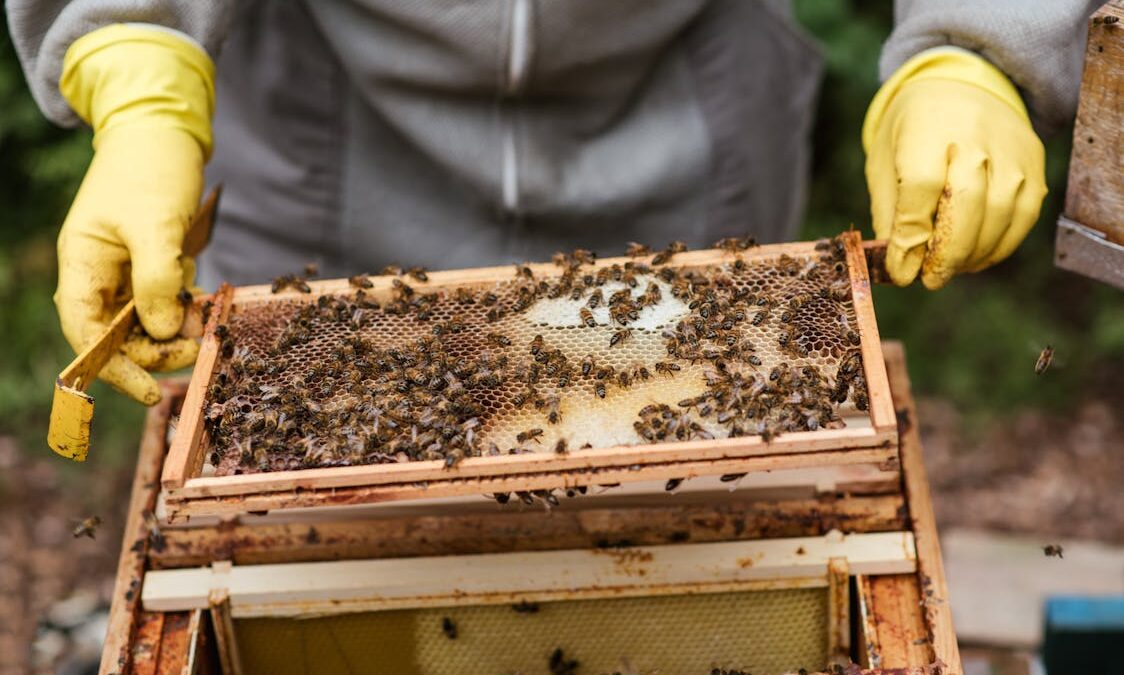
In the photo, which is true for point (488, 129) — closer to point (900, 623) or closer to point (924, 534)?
point (924, 534)

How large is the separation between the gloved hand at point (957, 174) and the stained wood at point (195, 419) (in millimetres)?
1870

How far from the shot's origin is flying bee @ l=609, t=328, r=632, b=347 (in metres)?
2.83

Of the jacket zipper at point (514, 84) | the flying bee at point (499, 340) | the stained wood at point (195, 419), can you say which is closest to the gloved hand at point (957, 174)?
the flying bee at point (499, 340)

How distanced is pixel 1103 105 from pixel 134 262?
2650 millimetres

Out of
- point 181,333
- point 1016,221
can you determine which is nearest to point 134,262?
point 181,333

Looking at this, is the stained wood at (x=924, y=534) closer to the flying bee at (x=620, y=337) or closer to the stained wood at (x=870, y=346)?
the stained wood at (x=870, y=346)

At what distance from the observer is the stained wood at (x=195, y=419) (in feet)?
8.07

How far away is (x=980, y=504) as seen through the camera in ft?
20.3

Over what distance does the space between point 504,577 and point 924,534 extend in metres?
1.14

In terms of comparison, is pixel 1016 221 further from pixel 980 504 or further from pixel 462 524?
pixel 980 504

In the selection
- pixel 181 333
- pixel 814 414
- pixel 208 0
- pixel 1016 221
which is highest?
pixel 208 0

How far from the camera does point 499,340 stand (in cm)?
287

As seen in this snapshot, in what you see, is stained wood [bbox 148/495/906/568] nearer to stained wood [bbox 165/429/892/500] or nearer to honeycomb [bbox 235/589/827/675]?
honeycomb [bbox 235/589/827/675]

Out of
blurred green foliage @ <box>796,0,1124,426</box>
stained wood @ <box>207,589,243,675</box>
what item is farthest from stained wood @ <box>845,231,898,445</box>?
blurred green foliage @ <box>796,0,1124,426</box>
